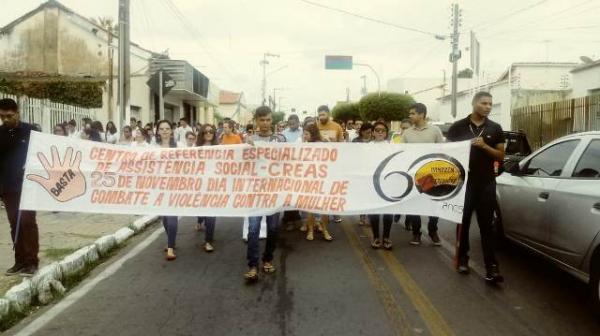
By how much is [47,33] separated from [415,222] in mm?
26453

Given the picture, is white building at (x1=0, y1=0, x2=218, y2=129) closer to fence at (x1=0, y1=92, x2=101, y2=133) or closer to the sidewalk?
fence at (x1=0, y1=92, x2=101, y2=133)

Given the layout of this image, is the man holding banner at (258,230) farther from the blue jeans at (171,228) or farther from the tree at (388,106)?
the tree at (388,106)

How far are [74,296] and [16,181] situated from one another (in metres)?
1.41

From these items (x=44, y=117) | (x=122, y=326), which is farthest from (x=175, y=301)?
(x=44, y=117)

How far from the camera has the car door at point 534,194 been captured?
17.8ft

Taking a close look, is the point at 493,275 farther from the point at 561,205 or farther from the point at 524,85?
the point at 524,85

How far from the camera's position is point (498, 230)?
695 centimetres

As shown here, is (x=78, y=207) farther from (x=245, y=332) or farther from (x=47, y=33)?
(x=47, y=33)

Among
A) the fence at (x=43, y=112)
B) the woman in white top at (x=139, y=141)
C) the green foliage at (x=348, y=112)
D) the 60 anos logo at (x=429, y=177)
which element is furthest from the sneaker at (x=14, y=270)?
the green foliage at (x=348, y=112)

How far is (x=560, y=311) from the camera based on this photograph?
15.8ft

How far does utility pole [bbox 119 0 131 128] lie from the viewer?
1511cm

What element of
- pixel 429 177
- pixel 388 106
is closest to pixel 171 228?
pixel 429 177

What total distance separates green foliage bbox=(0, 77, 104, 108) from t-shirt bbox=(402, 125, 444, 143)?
69.8 feet

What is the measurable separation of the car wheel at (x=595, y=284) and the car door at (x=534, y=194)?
32.0 inches
